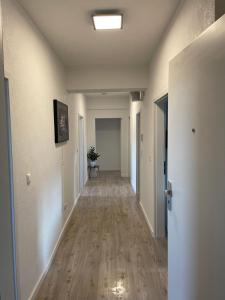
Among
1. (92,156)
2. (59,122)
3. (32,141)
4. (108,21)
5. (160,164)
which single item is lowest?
(92,156)

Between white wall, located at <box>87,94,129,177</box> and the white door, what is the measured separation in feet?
19.8

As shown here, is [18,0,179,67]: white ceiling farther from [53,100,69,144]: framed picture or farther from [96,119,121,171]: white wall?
[96,119,121,171]: white wall

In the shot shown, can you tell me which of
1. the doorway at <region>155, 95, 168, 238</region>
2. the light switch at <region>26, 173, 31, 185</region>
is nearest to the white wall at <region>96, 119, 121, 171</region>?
the doorway at <region>155, 95, 168, 238</region>

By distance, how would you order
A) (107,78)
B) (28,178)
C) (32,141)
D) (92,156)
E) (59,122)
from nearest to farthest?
(28,178) → (32,141) → (59,122) → (107,78) → (92,156)

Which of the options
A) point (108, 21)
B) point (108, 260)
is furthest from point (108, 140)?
point (108, 21)

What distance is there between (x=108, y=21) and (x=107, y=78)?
5.39ft

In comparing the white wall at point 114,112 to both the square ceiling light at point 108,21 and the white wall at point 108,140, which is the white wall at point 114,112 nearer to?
the white wall at point 108,140

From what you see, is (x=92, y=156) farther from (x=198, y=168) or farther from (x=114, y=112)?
(x=198, y=168)

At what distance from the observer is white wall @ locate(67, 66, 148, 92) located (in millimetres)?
3891

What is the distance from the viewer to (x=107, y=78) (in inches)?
153

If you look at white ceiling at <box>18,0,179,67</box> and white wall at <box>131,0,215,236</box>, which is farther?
white ceiling at <box>18,0,179,67</box>

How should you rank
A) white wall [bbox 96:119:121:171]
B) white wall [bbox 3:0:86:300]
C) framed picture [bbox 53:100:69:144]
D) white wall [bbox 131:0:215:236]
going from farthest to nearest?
white wall [bbox 96:119:121:171], framed picture [bbox 53:100:69:144], white wall [bbox 3:0:86:300], white wall [bbox 131:0:215:236]

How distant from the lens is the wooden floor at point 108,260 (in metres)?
2.23

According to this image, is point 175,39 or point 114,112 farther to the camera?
point 114,112
